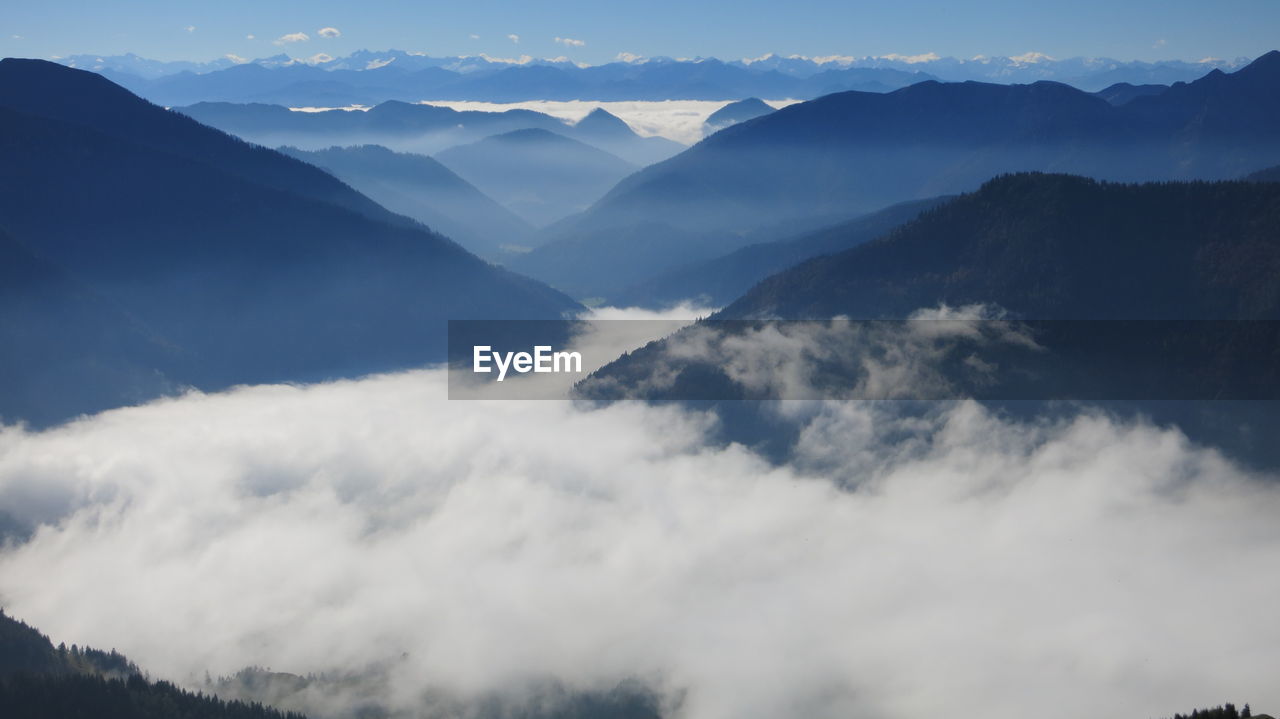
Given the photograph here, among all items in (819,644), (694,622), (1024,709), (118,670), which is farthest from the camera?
(694,622)

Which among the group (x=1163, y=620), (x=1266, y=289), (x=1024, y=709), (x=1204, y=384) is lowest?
(x=1024, y=709)

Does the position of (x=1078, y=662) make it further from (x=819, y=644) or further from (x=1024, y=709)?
(x=819, y=644)

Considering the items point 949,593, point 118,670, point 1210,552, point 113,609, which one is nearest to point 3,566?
point 113,609

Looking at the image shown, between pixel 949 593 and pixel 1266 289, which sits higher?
pixel 1266 289

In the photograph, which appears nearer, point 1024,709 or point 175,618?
point 1024,709

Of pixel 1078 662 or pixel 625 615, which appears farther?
pixel 625 615

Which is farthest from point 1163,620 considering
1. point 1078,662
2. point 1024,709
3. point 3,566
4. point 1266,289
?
point 3,566

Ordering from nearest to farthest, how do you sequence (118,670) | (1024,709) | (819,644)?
(118,670)
(1024,709)
(819,644)

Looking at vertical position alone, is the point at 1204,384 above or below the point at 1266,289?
below

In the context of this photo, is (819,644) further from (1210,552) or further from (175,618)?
(175,618)
